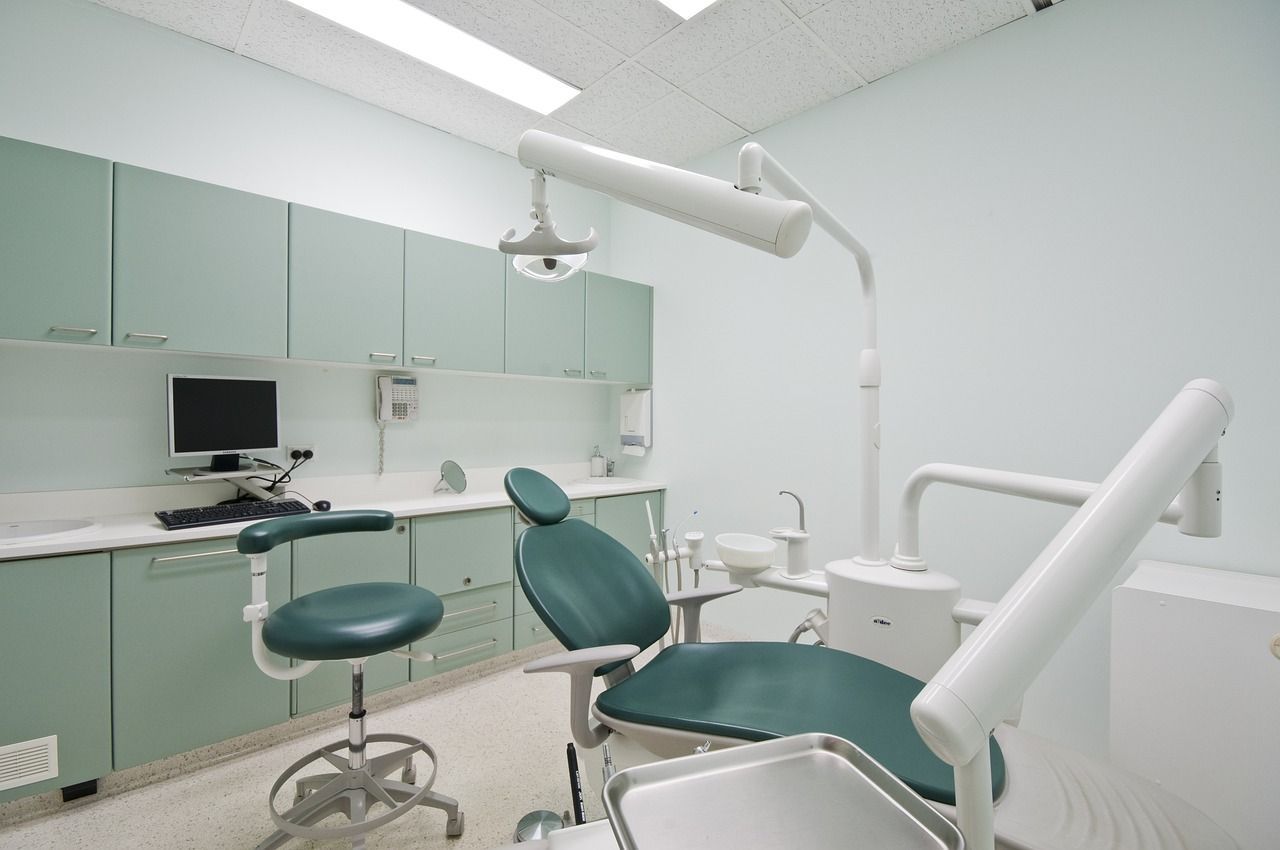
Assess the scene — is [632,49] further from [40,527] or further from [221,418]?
[40,527]

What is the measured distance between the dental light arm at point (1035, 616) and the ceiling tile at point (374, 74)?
9.62 ft

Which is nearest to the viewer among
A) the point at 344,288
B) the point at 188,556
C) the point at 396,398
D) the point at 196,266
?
the point at 188,556

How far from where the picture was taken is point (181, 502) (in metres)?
2.33

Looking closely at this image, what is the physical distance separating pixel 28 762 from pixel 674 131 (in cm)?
363

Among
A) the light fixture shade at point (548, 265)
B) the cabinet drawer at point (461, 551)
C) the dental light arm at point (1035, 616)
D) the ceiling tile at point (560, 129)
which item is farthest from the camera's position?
the ceiling tile at point (560, 129)

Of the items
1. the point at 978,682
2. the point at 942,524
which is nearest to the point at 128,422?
the point at 978,682

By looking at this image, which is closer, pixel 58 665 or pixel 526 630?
pixel 58 665

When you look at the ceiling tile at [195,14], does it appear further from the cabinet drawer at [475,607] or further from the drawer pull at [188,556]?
the cabinet drawer at [475,607]

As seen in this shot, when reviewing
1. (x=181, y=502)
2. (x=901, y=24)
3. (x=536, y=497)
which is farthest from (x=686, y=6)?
(x=181, y=502)

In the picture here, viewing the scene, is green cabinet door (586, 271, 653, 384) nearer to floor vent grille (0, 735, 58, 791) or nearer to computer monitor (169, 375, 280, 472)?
computer monitor (169, 375, 280, 472)

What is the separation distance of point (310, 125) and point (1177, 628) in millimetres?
3819

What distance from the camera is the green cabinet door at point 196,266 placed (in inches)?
76.5

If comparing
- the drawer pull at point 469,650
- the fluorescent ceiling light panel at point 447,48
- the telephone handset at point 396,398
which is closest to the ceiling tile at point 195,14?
the fluorescent ceiling light panel at point 447,48

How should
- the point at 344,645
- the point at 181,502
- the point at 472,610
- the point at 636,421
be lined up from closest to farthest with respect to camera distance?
the point at 344,645 < the point at 181,502 < the point at 472,610 < the point at 636,421
